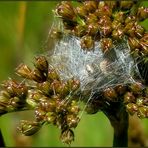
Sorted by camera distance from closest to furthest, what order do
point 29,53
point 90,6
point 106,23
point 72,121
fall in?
1. point 72,121
2. point 106,23
3. point 90,6
4. point 29,53

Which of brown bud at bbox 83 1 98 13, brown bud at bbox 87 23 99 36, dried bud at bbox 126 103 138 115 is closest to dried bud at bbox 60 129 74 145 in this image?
dried bud at bbox 126 103 138 115

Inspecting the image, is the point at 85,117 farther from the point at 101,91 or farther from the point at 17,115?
the point at 101,91

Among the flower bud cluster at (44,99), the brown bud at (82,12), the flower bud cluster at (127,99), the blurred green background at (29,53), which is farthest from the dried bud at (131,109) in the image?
the blurred green background at (29,53)

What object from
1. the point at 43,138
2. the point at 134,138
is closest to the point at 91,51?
the point at 134,138

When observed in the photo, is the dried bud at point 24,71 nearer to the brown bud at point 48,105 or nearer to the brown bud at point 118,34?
the brown bud at point 48,105

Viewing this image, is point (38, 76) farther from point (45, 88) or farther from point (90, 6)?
point (90, 6)

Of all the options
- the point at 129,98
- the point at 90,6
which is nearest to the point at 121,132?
the point at 129,98

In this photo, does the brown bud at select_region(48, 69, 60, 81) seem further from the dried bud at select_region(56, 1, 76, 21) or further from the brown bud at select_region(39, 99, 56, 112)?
the dried bud at select_region(56, 1, 76, 21)
